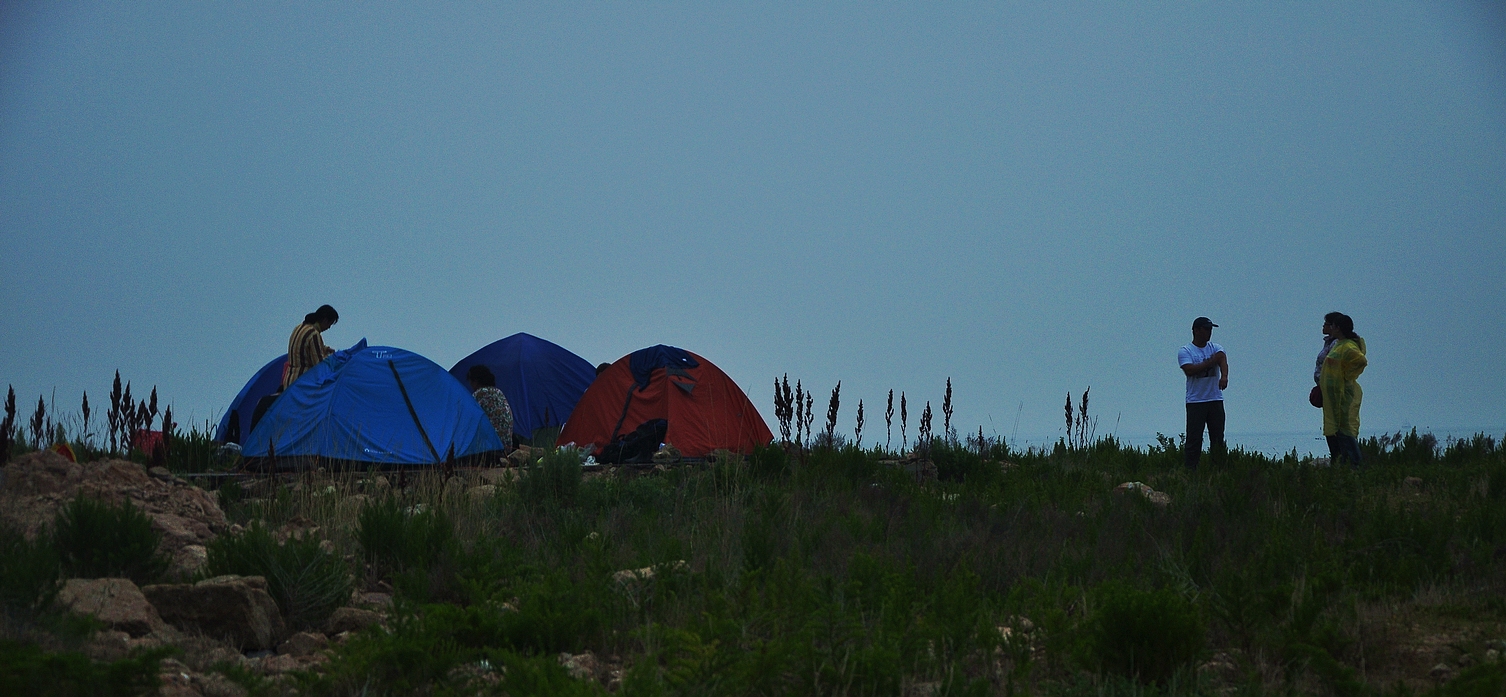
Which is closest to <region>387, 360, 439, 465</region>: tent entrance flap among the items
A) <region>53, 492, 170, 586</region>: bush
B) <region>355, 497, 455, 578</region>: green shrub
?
<region>355, 497, 455, 578</region>: green shrub

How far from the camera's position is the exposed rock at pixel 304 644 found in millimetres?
4254

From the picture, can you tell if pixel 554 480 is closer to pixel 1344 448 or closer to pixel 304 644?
pixel 304 644

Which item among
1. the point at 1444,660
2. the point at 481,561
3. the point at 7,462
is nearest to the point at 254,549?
the point at 481,561

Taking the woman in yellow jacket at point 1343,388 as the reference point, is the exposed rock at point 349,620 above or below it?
below

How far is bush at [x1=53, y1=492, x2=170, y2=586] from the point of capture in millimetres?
4984

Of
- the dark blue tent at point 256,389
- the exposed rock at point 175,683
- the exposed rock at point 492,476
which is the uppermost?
the dark blue tent at point 256,389

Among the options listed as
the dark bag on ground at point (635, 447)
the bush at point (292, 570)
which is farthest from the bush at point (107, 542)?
the dark bag on ground at point (635, 447)

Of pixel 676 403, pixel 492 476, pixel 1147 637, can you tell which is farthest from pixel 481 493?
pixel 1147 637

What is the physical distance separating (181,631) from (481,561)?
4.51 ft

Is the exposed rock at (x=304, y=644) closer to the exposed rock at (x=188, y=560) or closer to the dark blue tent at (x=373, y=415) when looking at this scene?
the exposed rock at (x=188, y=560)

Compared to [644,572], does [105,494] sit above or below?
above

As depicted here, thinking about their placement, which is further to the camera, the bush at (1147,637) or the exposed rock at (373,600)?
the exposed rock at (373,600)

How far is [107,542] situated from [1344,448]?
1152cm

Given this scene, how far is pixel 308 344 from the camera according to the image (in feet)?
38.2
